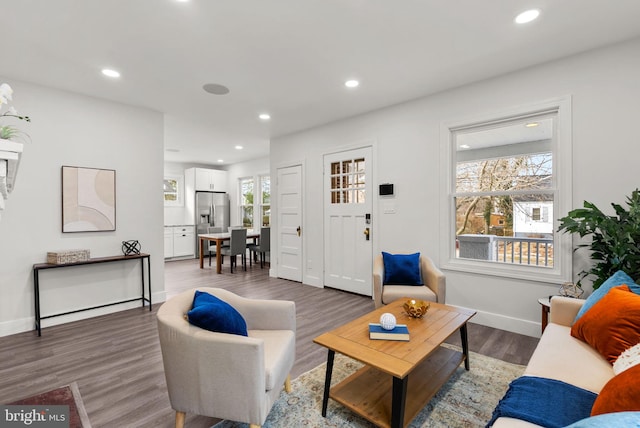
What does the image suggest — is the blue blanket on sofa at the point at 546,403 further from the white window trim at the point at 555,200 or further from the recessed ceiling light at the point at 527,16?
the recessed ceiling light at the point at 527,16

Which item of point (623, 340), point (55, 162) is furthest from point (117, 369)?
point (623, 340)

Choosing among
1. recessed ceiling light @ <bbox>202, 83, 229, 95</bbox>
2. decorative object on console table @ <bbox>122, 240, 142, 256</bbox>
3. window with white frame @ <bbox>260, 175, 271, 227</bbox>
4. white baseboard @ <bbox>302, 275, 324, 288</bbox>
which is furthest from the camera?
window with white frame @ <bbox>260, 175, 271, 227</bbox>

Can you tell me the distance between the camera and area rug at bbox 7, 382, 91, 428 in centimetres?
104

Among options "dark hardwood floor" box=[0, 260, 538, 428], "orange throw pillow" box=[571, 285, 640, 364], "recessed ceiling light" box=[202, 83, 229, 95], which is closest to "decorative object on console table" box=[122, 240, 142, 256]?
"dark hardwood floor" box=[0, 260, 538, 428]

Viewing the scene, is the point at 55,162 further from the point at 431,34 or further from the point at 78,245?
the point at 431,34

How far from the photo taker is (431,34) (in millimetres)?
2525

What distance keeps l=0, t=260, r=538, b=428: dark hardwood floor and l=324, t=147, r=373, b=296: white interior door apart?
0.46 meters

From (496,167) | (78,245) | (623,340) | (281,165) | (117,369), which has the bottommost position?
(117,369)

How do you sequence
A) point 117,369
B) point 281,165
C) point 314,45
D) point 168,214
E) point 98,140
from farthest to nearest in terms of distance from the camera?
point 168,214, point 281,165, point 98,140, point 314,45, point 117,369

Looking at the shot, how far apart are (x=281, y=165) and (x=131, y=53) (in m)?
3.10

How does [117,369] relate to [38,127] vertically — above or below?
below

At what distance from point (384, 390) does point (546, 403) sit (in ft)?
2.97

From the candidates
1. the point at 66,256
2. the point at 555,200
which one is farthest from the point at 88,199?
the point at 555,200

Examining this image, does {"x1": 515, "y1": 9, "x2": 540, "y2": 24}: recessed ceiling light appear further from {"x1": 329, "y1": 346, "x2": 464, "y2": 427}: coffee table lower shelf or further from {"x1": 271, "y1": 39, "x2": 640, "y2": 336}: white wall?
{"x1": 329, "y1": 346, "x2": 464, "y2": 427}: coffee table lower shelf
